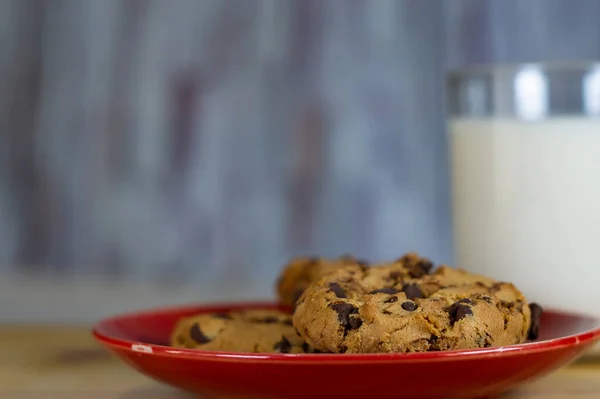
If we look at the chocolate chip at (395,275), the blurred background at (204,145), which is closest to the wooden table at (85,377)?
the chocolate chip at (395,275)

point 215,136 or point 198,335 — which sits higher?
point 215,136

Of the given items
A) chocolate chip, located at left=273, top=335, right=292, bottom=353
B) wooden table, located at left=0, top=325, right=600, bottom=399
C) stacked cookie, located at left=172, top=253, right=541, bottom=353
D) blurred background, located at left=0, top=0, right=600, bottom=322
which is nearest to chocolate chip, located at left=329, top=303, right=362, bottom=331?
stacked cookie, located at left=172, top=253, right=541, bottom=353

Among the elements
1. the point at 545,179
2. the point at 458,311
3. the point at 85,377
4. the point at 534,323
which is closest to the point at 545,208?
the point at 545,179

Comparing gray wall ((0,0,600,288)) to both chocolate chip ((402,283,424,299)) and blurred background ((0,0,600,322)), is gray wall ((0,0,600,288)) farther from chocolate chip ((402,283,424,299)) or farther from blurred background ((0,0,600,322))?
chocolate chip ((402,283,424,299))

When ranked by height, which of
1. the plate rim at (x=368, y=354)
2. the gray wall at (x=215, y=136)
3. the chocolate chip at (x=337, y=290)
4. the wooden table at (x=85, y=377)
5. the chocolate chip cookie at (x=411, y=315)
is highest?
the gray wall at (x=215, y=136)

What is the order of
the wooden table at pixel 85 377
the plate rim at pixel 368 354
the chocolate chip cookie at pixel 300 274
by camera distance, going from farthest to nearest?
the chocolate chip cookie at pixel 300 274 < the wooden table at pixel 85 377 < the plate rim at pixel 368 354

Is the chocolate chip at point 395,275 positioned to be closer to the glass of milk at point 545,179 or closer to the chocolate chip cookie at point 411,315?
the chocolate chip cookie at point 411,315

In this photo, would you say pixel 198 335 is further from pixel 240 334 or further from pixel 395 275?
pixel 395 275

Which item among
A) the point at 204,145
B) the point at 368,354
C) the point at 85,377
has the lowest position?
the point at 85,377
